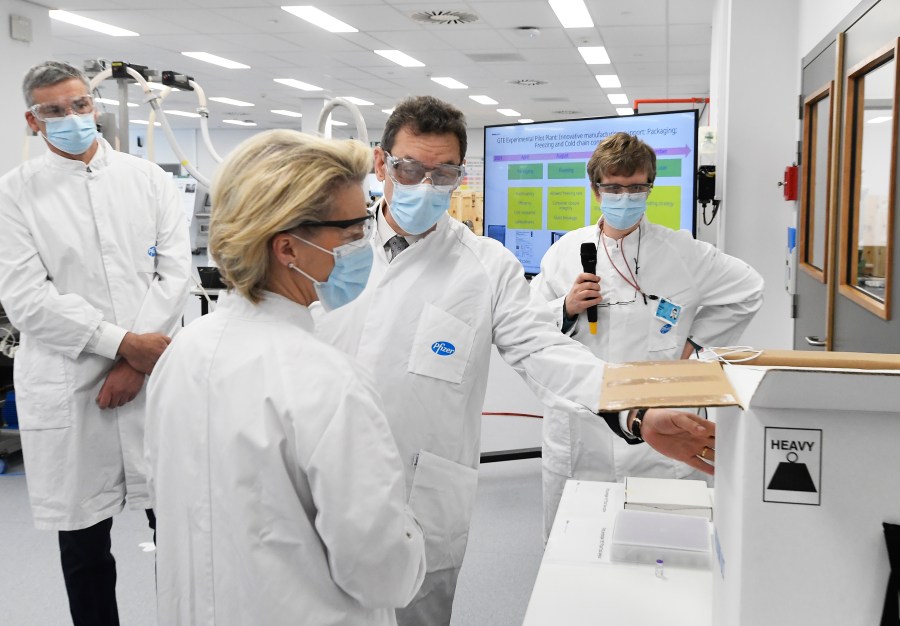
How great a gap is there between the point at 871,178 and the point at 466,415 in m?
1.33

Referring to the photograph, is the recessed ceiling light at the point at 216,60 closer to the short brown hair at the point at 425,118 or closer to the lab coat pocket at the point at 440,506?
the short brown hair at the point at 425,118

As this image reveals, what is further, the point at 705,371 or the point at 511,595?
the point at 511,595

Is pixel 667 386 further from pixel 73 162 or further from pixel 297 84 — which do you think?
pixel 297 84

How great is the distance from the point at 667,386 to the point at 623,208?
125 cm

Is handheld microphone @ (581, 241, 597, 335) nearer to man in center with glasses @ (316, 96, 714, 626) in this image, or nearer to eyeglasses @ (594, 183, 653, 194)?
eyeglasses @ (594, 183, 653, 194)

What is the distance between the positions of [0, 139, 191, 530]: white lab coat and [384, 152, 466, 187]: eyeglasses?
0.97m

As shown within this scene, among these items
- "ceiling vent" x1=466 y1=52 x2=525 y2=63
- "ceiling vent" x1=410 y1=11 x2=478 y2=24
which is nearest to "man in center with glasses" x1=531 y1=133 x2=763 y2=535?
"ceiling vent" x1=410 y1=11 x2=478 y2=24

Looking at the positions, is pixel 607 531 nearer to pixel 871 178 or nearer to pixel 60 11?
pixel 871 178

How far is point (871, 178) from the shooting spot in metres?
2.06

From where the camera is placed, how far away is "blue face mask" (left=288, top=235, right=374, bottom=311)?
3.67 ft

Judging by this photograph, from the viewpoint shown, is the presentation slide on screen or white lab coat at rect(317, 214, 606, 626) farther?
the presentation slide on screen

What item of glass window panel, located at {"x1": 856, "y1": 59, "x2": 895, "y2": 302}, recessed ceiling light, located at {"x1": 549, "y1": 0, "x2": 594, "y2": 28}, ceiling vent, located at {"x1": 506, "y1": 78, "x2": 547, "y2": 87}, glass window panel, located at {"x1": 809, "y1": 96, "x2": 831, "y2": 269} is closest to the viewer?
glass window panel, located at {"x1": 856, "y1": 59, "x2": 895, "y2": 302}

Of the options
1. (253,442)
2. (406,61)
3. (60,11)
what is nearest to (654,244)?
(253,442)

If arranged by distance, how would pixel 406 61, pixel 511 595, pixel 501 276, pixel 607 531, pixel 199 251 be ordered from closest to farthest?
1. pixel 607 531
2. pixel 501 276
3. pixel 511 595
4. pixel 199 251
5. pixel 406 61
